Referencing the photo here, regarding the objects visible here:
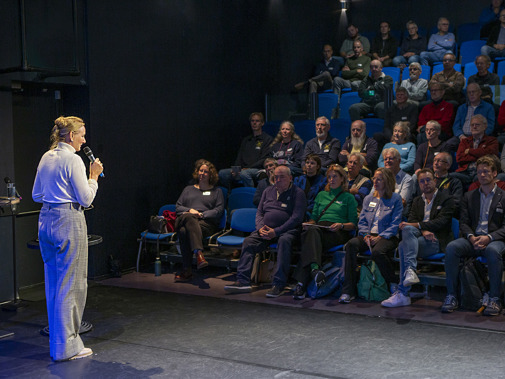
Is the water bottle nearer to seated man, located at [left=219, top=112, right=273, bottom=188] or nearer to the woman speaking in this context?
seated man, located at [left=219, top=112, right=273, bottom=188]

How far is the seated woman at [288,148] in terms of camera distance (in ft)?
24.8

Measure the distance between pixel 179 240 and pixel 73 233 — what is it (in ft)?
8.55

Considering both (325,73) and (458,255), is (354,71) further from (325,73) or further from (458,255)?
(458,255)

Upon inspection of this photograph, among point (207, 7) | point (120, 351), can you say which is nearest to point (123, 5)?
point (207, 7)

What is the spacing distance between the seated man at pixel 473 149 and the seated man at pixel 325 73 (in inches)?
119

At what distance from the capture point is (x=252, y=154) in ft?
26.2

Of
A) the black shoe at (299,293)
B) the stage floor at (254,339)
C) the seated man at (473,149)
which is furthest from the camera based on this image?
the seated man at (473,149)

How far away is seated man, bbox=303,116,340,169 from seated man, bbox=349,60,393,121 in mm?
898

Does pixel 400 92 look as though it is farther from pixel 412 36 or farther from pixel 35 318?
pixel 35 318

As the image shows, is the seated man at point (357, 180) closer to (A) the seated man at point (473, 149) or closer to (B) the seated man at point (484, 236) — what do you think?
(A) the seated man at point (473, 149)

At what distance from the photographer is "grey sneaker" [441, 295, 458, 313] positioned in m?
5.26

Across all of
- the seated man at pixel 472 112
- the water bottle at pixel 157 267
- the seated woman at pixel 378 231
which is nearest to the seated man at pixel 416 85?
the seated man at pixel 472 112

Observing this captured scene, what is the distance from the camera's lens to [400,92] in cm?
764

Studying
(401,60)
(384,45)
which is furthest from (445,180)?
(384,45)
